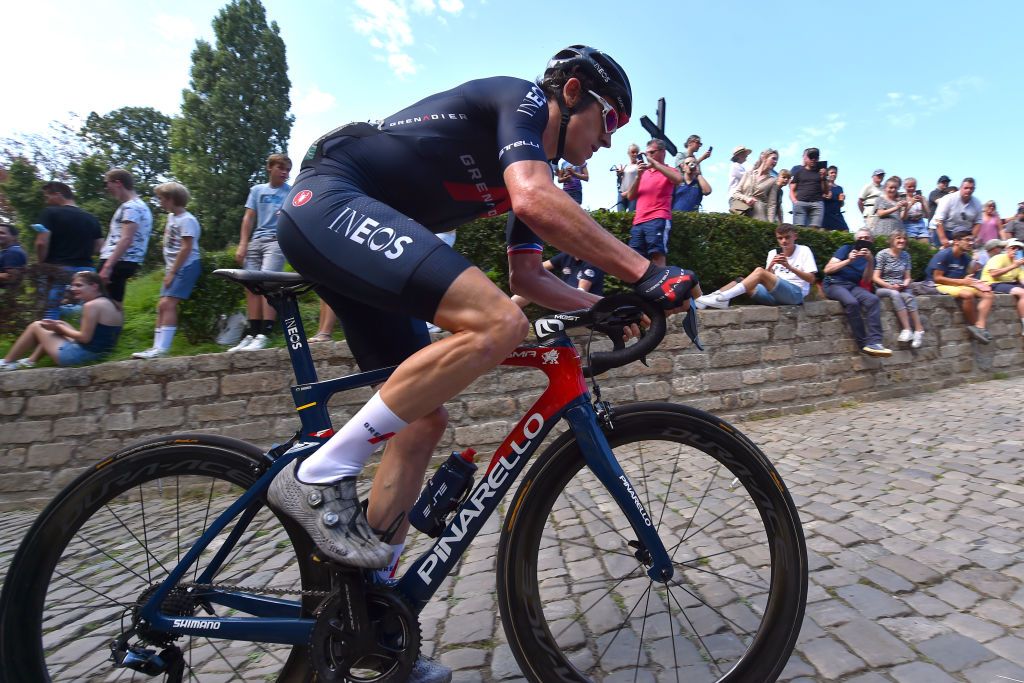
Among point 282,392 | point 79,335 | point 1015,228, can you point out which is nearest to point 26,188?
point 79,335

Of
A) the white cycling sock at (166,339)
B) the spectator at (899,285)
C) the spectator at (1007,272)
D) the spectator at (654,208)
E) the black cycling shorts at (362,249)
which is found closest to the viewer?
the black cycling shorts at (362,249)

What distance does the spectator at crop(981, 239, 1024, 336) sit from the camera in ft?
31.0

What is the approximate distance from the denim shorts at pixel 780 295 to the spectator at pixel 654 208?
138cm

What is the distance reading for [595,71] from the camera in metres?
1.86

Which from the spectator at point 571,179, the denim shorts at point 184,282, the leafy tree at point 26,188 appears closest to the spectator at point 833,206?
the spectator at point 571,179

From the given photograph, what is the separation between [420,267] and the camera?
1596mm

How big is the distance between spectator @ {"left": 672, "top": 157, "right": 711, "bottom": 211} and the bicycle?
761 centimetres

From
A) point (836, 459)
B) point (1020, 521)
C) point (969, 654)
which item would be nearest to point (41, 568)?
point (969, 654)

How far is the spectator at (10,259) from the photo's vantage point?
18.9 feet

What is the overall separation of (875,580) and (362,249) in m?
2.67

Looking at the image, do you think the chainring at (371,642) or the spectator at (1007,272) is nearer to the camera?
the chainring at (371,642)

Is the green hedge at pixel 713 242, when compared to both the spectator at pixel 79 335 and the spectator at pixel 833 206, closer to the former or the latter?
the spectator at pixel 833 206

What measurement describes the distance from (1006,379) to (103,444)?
12005mm

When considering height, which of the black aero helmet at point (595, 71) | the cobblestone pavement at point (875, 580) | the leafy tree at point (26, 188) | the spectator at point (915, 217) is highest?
the leafy tree at point (26, 188)
